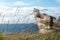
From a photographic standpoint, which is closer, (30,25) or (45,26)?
(30,25)

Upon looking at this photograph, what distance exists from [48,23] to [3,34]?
8.95 feet

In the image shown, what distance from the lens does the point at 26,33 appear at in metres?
4.81

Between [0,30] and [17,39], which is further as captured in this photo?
[0,30]

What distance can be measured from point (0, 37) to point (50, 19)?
110 inches

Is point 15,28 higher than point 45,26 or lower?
higher

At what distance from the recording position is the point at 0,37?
5156 mm

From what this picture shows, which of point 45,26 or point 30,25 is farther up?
point 30,25

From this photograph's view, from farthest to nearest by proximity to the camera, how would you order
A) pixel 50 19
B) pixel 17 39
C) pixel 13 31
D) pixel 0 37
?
pixel 50 19
pixel 0 37
pixel 13 31
pixel 17 39

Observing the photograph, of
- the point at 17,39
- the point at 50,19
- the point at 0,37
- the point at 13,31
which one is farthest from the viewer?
the point at 50,19

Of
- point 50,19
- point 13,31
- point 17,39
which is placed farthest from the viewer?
point 50,19

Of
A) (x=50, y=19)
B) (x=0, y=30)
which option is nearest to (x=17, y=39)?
(x=0, y=30)

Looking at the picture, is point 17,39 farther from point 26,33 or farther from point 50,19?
point 50,19

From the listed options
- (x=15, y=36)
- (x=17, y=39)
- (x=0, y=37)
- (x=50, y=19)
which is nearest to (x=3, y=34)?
(x=0, y=37)

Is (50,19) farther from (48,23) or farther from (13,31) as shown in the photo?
(13,31)
